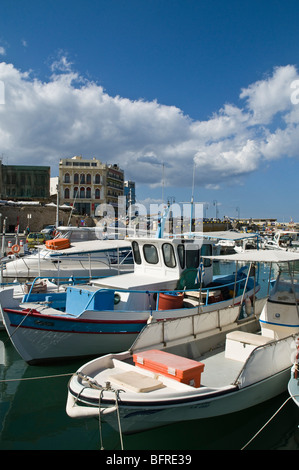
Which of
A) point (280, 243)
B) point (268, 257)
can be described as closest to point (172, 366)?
point (268, 257)

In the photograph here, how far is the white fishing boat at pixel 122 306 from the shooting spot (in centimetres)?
962

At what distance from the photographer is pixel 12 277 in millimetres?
17453

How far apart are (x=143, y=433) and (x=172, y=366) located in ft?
5.24

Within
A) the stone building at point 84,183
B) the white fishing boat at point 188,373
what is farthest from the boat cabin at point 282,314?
the stone building at point 84,183

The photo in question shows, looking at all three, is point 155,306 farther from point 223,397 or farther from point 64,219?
point 64,219

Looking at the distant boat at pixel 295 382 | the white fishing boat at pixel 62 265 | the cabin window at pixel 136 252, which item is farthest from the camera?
the white fishing boat at pixel 62 265

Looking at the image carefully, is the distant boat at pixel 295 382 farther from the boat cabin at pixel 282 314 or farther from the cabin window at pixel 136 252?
the cabin window at pixel 136 252

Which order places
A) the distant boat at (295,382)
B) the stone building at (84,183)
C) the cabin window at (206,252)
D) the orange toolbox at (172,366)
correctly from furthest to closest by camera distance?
the stone building at (84,183) → the cabin window at (206,252) → the distant boat at (295,382) → the orange toolbox at (172,366)

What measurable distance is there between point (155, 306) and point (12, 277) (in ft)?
→ 30.6

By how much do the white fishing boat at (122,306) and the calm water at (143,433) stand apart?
1604mm

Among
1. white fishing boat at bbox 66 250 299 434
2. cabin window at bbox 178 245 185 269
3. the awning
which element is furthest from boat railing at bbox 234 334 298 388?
cabin window at bbox 178 245 185 269

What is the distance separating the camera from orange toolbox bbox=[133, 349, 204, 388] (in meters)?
6.46

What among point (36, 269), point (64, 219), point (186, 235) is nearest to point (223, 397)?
point (186, 235)
